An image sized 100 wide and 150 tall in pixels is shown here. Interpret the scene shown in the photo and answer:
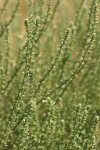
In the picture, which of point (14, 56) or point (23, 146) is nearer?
point (23, 146)

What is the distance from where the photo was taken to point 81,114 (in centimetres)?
206

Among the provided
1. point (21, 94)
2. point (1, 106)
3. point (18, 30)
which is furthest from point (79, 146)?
point (18, 30)

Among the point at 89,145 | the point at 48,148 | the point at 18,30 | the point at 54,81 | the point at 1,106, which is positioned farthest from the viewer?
the point at 18,30

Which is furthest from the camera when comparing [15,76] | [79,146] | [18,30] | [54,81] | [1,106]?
[18,30]

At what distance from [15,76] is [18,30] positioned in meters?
0.88

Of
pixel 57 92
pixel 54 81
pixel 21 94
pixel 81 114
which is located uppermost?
pixel 54 81

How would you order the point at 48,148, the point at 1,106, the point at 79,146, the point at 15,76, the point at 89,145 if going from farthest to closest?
the point at 1,106 → the point at 15,76 → the point at 48,148 → the point at 79,146 → the point at 89,145

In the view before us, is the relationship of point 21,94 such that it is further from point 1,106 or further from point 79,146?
point 1,106

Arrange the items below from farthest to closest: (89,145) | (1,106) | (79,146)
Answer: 1. (1,106)
2. (79,146)
3. (89,145)

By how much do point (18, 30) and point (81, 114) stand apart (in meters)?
1.51

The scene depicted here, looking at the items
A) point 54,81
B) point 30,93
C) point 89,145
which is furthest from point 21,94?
point 54,81

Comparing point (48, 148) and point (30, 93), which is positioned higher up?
point (30, 93)

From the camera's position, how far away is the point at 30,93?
2.42 metres

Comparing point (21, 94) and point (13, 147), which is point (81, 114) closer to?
point (21, 94)
